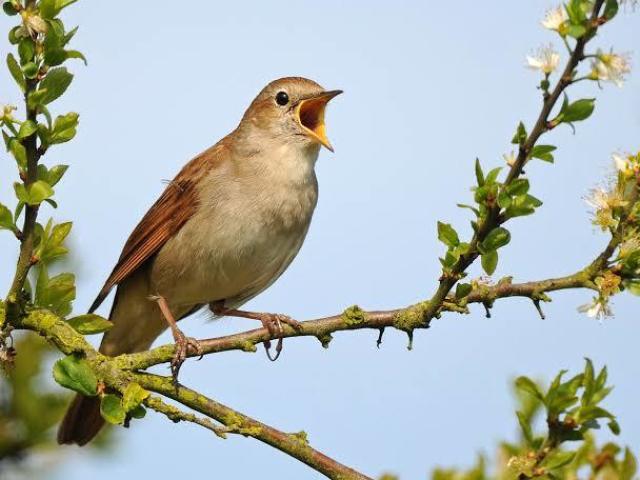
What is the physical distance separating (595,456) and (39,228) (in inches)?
80.3

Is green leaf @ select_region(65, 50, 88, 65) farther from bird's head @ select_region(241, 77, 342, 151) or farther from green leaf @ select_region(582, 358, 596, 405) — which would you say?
bird's head @ select_region(241, 77, 342, 151)

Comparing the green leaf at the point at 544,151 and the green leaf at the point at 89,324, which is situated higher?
the green leaf at the point at 544,151

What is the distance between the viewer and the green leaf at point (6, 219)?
3.39 meters

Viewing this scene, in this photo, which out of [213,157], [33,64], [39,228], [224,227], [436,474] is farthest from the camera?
[213,157]

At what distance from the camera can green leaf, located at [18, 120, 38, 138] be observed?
330cm

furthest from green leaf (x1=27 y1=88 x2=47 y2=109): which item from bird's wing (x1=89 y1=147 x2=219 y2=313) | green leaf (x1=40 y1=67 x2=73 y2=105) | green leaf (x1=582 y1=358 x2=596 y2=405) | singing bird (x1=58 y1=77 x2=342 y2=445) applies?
bird's wing (x1=89 y1=147 x2=219 y2=313)

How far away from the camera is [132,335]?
21.0 ft

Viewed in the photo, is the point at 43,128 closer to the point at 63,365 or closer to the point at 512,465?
the point at 63,365

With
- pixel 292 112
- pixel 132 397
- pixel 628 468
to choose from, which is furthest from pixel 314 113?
pixel 628 468

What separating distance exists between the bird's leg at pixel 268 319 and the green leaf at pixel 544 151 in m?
1.51

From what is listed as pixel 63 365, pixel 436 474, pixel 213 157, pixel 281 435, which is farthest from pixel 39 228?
pixel 213 157

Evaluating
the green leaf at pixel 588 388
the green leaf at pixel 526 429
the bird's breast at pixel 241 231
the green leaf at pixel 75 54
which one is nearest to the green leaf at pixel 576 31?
the green leaf at pixel 588 388

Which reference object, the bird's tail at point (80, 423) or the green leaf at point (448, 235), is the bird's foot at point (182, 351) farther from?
the green leaf at point (448, 235)

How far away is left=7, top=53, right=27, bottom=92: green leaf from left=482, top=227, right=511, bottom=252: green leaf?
1.58m
